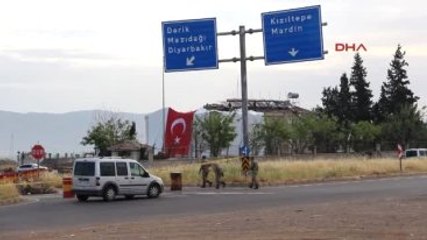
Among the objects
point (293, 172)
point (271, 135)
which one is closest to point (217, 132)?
point (271, 135)

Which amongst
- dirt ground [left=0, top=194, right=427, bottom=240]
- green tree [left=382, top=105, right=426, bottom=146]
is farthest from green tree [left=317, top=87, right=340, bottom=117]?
dirt ground [left=0, top=194, right=427, bottom=240]

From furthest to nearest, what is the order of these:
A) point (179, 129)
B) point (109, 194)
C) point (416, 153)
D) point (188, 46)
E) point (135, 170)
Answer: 1. point (416, 153)
2. point (179, 129)
3. point (188, 46)
4. point (135, 170)
5. point (109, 194)

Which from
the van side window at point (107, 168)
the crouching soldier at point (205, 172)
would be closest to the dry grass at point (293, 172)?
the crouching soldier at point (205, 172)

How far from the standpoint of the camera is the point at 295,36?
125 ft

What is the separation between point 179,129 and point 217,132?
A: 67.7ft

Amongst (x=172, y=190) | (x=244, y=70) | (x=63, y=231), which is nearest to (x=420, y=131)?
(x=244, y=70)

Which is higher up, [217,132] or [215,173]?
[217,132]

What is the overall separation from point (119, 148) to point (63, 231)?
170 ft

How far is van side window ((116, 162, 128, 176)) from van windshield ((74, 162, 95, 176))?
1.01 m

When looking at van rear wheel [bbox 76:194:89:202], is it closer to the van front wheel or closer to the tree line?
the van front wheel

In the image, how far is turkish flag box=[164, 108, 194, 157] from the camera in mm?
57875

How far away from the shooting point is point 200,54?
3934 centimetres

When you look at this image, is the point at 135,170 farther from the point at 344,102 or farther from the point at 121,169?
the point at 344,102

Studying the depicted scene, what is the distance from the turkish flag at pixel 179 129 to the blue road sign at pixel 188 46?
1843 centimetres
